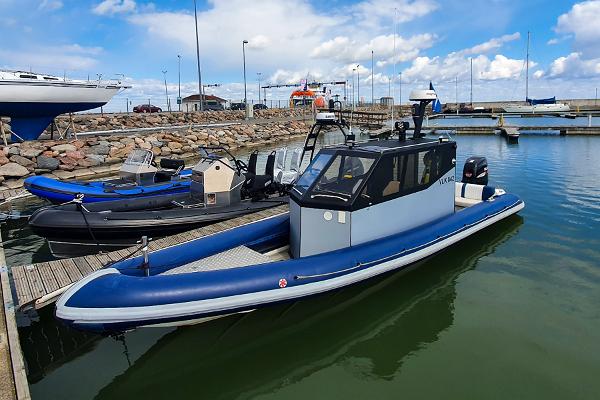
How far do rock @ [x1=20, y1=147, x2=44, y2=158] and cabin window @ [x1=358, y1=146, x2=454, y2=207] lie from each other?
59.3ft

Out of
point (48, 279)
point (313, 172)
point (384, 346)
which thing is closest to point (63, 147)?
point (48, 279)

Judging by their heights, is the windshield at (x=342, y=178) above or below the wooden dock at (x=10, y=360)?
above

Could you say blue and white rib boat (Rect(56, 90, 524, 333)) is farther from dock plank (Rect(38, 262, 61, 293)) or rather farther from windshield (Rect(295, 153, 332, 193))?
dock plank (Rect(38, 262, 61, 293))

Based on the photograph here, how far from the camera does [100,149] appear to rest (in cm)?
2158

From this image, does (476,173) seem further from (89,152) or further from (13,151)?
(13,151)

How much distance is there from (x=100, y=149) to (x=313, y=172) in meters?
18.4

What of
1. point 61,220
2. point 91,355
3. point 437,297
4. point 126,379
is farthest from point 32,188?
point 437,297

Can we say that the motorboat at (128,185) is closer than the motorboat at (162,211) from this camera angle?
No

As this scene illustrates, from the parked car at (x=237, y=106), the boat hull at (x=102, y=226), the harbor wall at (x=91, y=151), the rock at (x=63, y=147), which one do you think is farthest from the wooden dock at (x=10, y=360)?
the parked car at (x=237, y=106)

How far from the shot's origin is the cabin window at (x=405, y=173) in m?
6.13

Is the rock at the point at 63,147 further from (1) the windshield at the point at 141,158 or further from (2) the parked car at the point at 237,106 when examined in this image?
(2) the parked car at the point at 237,106

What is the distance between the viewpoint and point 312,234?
6121mm

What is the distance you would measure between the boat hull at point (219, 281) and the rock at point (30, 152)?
16259mm

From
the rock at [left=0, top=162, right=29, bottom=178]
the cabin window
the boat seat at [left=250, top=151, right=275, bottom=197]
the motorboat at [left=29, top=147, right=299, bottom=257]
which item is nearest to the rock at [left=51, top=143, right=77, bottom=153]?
the rock at [left=0, top=162, right=29, bottom=178]
